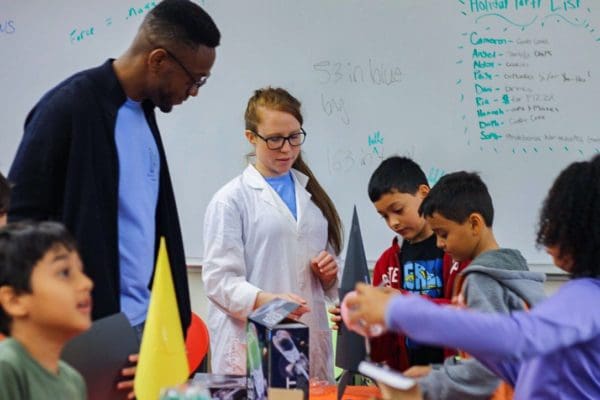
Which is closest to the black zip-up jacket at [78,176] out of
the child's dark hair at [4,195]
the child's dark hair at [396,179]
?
the child's dark hair at [4,195]

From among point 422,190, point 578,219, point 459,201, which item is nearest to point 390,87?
point 422,190

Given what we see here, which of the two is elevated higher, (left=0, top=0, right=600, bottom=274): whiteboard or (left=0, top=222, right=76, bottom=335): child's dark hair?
(left=0, top=0, right=600, bottom=274): whiteboard

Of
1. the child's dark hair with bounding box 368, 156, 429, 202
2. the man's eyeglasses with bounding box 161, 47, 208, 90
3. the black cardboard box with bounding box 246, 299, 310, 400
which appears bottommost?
the black cardboard box with bounding box 246, 299, 310, 400

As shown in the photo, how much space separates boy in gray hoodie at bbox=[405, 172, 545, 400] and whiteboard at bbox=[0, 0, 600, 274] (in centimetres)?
114

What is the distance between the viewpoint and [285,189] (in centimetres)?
270

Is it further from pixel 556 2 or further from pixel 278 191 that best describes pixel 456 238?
pixel 556 2

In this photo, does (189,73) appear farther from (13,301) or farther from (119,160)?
(13,301)

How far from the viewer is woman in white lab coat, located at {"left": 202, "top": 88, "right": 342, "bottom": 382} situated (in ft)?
8.33

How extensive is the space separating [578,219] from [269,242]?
1.26 m

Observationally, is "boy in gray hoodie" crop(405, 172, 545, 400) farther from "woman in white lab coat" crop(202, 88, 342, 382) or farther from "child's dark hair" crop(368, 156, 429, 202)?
"woman in white lab coat" crop(202, 88, 342, 382)

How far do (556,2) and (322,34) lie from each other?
956 millimetres

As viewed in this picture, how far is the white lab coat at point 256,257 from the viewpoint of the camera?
8.29ft

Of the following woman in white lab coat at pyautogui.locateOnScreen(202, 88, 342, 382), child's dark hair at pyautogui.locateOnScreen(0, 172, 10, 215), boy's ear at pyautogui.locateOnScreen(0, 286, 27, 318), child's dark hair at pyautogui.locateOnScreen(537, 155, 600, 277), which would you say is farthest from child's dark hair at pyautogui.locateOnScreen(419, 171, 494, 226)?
boy's ear at pyautogui.locateOnScreen(0, 286, 27, 318)

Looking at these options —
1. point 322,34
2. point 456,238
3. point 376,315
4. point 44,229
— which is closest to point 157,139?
point 44,229
